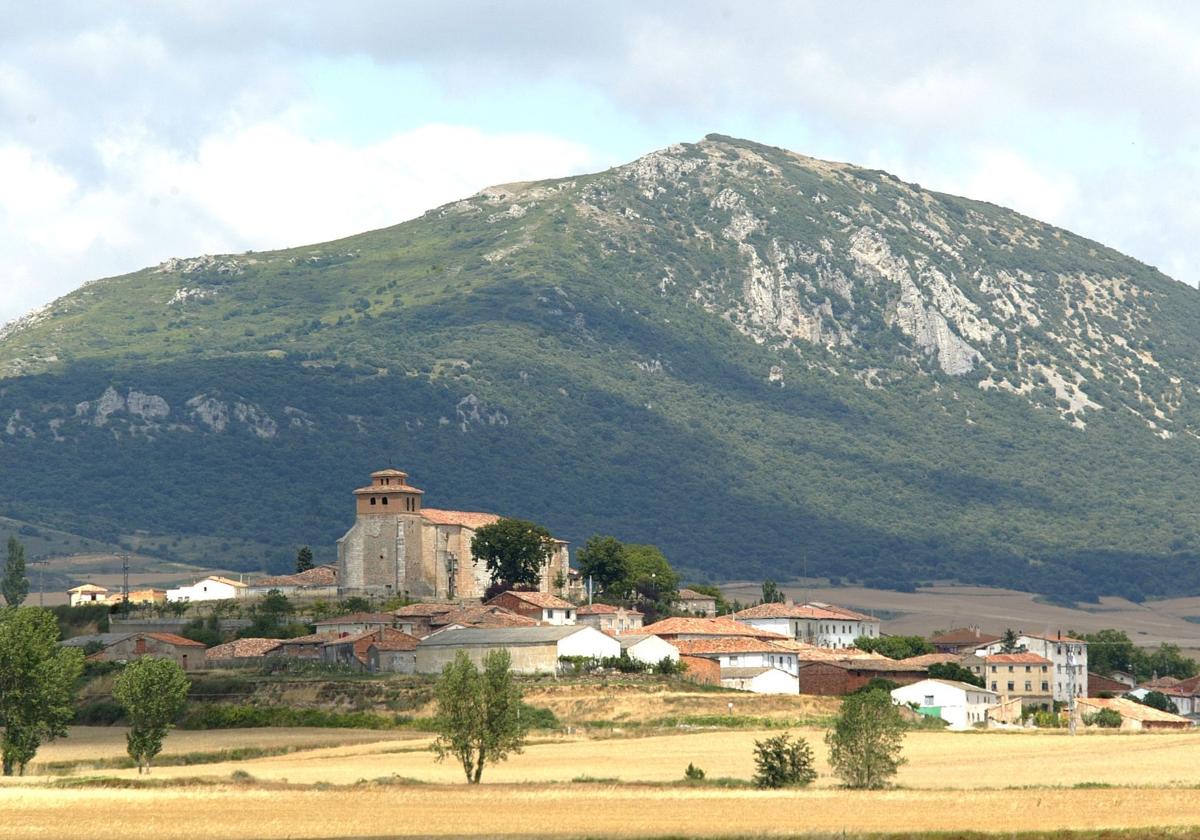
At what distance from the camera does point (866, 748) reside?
90.5 meters

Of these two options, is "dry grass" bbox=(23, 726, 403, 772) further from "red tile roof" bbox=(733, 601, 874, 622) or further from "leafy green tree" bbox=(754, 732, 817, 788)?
"red tile roof" bbox=(733, 601, 874, 622)

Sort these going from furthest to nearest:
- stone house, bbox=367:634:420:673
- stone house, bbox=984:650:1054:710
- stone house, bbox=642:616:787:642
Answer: stone house, bbox=984:650:1054:710 → stone house, bbox=642:616:787:642 → stone house, bbox=367:634:420:673

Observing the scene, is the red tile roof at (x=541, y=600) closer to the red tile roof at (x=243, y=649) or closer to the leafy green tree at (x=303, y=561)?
the red tile roof at (x=243, y=649)

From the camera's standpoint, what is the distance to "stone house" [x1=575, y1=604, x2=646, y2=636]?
164 m

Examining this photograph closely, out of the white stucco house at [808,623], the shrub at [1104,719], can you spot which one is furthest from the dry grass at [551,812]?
the white stucco house at [808,623]

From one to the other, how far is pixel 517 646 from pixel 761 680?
17.9m

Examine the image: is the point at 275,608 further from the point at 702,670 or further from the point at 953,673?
the point at 953,673

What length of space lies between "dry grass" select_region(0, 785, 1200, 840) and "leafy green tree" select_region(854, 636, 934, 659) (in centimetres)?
9230

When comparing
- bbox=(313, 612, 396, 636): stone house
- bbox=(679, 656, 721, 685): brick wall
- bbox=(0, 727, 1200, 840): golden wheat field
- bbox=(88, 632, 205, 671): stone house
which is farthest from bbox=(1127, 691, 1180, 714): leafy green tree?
bbox=(88, 632, 205, 671): stone house

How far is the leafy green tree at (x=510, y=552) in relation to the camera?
171375mm

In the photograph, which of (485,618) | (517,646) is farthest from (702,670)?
(485,618)

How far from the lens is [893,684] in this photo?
150 meters

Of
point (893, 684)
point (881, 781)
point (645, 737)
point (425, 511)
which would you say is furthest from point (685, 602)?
point (881, 781)

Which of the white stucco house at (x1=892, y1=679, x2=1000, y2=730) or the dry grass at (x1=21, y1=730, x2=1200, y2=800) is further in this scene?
the white stucco house at (x1=892, y1=679, x2=1000, y2=730)
